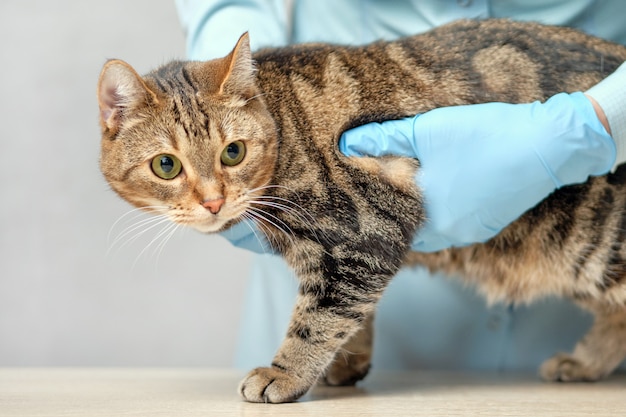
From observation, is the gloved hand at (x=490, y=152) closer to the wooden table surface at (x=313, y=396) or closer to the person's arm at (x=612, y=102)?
the person's arm at (x=612, y=102)

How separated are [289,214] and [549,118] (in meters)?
0.49

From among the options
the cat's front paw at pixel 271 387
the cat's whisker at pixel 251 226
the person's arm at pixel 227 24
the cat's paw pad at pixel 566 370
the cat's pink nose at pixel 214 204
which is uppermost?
the person's arm at pixel 227 24

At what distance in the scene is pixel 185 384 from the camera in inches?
54.2

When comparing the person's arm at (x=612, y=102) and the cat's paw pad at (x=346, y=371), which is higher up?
the person's arm at (x=612, y=102)

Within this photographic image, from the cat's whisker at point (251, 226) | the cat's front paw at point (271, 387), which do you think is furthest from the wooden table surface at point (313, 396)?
the cat's whisker at point (251, 226)

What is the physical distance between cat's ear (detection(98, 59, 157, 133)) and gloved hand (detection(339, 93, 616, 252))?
371 millimetres

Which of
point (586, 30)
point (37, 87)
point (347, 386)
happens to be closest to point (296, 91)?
point (347, 386)

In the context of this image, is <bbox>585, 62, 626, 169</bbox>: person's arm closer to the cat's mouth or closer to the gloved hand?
the gloved hand

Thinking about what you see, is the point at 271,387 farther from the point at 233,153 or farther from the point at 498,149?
the point at 498,149

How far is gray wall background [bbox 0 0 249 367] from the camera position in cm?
237

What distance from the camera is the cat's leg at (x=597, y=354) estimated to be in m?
1.60

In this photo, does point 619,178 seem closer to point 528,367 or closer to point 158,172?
point 528,367

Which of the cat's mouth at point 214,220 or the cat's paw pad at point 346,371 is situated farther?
the cat's paw pad at point 346,371

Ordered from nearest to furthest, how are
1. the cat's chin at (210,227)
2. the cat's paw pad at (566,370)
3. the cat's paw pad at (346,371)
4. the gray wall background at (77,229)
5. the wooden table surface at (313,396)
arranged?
1. the wooden table surface at (313,396)
2. the cat's chin at (210,227)
3. the cat's paw pad at (346,371)
4. the cat's paw pad at (566,370)
5. the gray wall background at (77,229)
